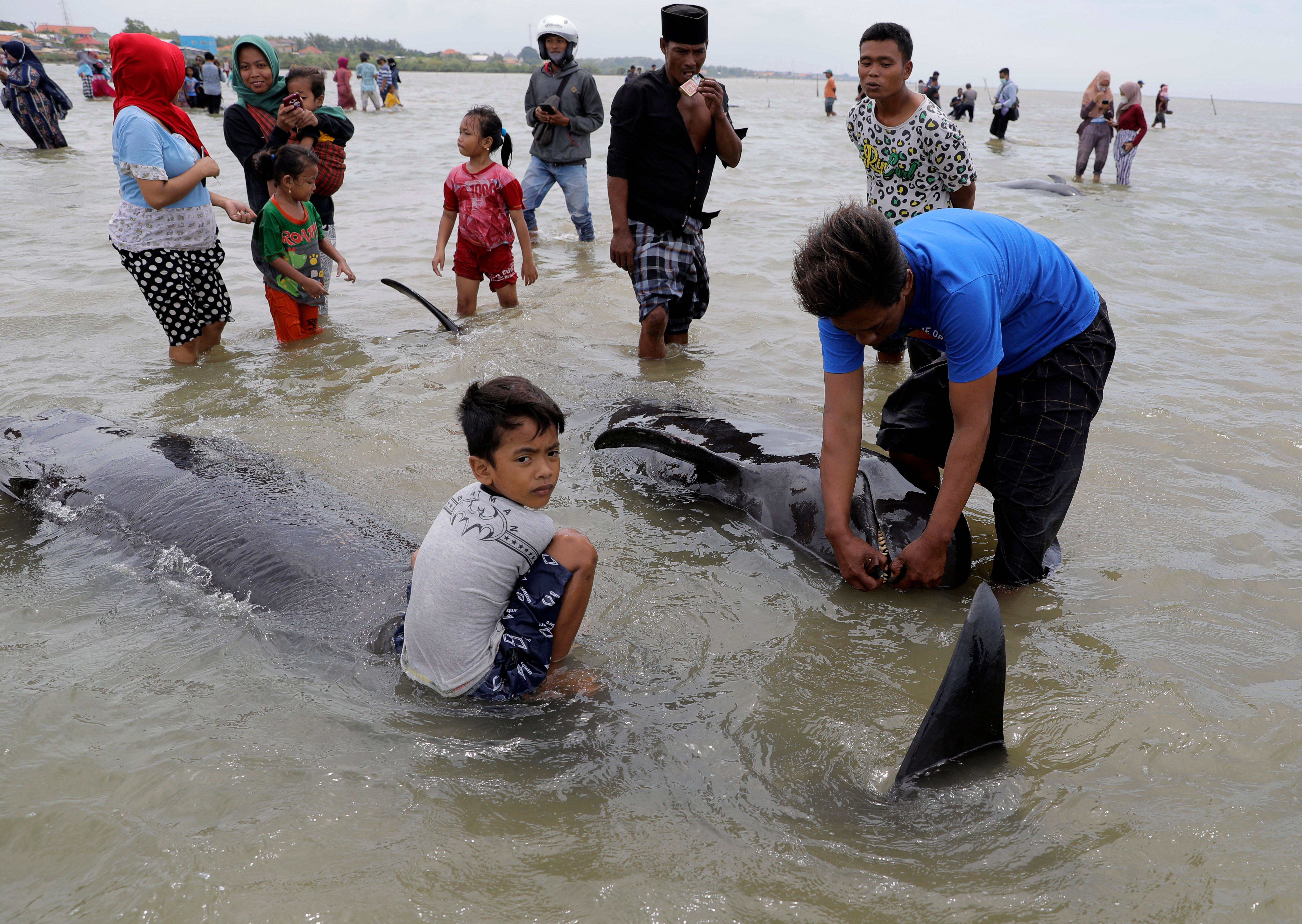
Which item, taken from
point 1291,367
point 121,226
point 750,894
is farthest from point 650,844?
point 1291,367

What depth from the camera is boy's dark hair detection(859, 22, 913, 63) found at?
4.47 m

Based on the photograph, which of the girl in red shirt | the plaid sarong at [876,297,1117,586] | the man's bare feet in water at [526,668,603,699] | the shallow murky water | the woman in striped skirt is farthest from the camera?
the woman in striped skirt

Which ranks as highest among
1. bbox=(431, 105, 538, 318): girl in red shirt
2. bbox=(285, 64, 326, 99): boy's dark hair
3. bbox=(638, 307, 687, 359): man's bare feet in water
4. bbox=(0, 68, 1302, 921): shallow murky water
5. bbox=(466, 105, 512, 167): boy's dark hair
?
bbox=(285, 64, 326, 99): boy's dark hair

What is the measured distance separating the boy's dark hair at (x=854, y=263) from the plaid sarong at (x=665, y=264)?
2.70 m

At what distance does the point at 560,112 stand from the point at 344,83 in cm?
1817

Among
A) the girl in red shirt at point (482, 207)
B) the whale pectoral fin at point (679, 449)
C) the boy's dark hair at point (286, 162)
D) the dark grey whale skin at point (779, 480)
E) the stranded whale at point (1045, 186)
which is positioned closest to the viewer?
the dark grey whale skin at point (779, 480)

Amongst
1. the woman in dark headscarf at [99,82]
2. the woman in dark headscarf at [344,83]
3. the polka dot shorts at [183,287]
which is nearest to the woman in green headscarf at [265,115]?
the polka dot shorts at [183,287]

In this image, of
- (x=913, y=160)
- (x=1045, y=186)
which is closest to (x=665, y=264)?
(x=913, y=160)

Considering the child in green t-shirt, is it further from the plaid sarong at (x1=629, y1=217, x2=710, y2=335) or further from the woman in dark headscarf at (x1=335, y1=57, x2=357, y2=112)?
the woman in dark headscarf at (x1=335, y1=57, x2=357, y2=112)

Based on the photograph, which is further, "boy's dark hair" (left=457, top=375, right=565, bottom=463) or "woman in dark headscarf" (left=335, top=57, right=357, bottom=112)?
"woman in dark headscarf" (left=335, top=57, right=357, bottom=112)

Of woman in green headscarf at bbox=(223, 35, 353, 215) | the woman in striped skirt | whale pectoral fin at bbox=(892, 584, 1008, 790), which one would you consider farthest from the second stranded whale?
the woman in striped skirt

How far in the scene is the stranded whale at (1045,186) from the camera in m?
13.6

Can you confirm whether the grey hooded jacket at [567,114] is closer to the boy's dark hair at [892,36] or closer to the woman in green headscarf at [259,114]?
the woman in green headscarf at [259,114]

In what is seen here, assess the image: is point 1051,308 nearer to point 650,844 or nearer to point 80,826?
point 650,844
